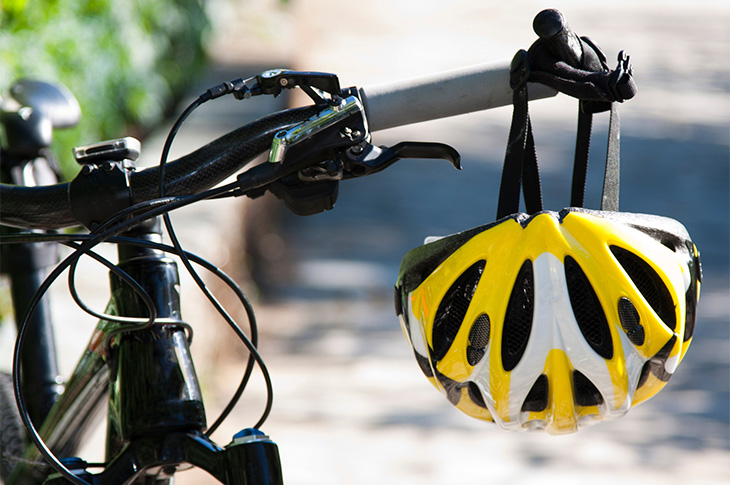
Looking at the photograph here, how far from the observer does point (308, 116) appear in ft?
3.88

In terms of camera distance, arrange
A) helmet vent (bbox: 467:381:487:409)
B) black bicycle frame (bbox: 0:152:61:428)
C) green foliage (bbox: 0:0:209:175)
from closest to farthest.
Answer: helmet vent (bbox: 467:381:487:409) < black bicycle frame (bbox: 0:152:61:428) < green foliage (bbox: 0:0:209:175)

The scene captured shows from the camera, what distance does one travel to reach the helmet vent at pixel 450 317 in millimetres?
1176

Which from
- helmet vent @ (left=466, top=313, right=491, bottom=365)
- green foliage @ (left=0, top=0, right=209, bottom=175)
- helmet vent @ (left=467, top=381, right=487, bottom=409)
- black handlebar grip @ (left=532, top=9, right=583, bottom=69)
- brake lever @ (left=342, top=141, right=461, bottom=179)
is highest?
green foliage @ (left=0, top=0, right=209, bottom=175)

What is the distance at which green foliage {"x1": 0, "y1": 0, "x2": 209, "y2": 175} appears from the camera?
14.3 feet

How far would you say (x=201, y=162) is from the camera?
1215 millimetres

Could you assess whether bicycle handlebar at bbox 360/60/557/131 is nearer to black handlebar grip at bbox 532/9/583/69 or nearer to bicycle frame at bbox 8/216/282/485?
black handlebar grip at bbox 532/9/583/69

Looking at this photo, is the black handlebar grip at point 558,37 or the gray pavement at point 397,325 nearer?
the black handlebar grip at point 558,37

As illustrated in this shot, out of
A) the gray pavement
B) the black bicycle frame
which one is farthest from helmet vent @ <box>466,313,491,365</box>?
the gray pavement

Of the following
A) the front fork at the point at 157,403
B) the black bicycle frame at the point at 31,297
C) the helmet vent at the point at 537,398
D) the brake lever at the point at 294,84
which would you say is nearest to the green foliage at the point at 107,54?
the black bicycle frame at the point at 31,297

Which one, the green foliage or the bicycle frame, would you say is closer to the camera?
the bicycle frame

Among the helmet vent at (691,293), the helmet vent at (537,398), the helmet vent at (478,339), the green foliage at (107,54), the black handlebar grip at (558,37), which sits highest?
the green foliage at (107,54)

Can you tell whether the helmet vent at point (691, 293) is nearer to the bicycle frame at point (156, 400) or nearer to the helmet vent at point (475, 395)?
the helmet vent at point (475, 395)

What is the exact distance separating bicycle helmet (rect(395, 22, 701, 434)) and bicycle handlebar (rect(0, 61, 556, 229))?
66 mm

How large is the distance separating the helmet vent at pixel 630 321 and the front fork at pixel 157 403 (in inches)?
20.6
